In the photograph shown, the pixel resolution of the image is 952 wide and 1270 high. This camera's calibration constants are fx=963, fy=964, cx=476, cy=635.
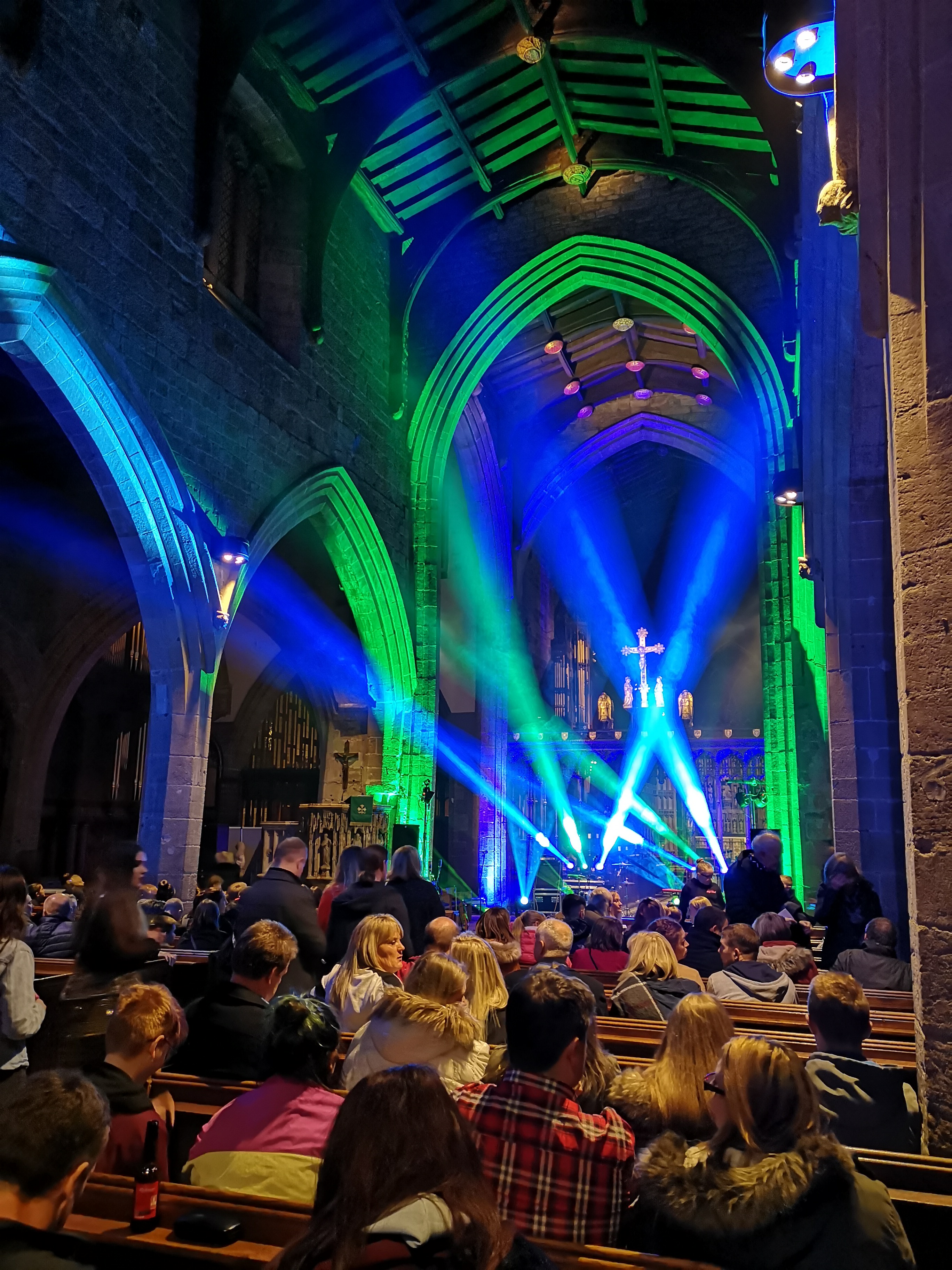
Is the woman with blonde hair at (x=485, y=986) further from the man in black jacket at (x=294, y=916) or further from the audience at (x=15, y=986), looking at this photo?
the audience at (x=15, y=986)

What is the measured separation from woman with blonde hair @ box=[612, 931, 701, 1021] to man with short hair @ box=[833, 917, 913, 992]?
3.70 feet

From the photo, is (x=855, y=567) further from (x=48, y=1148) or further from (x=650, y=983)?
(x=48, y=1148)

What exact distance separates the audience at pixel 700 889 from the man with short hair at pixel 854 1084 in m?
4.49

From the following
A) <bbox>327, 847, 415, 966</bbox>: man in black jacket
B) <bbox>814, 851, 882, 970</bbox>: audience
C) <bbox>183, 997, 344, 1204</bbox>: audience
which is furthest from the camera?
<bbox>814, 851, 882, 970</bbox>: audience

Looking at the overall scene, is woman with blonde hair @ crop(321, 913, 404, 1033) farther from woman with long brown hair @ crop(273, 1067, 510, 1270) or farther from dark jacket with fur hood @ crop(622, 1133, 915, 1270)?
woman with long brown hair @ crop(273, 1067, 510, 1270)

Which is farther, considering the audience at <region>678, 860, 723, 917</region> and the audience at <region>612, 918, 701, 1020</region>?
the audience at <region>678, 860, 723, 917</region>

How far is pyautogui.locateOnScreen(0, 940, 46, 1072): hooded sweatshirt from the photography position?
3.07 m

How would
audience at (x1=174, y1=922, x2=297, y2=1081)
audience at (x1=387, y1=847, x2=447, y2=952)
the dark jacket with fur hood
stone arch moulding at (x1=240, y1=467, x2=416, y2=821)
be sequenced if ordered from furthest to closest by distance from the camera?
stone arch moulding at (x1=240, y1=467, x2=416, y2=821) → audience at (x1=387, y1=847, x2=447, y2=952) → audience at (x1=174, y1=922, x2=297, y2=1081) → the dark jacket with fur hood

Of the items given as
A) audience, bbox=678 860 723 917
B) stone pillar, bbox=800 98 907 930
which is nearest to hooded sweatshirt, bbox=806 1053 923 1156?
stone pillar, bbox=800 98 907 930

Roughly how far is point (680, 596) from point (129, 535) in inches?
652

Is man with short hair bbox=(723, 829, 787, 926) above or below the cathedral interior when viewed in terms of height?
below

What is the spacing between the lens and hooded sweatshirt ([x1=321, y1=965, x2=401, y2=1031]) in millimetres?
3055

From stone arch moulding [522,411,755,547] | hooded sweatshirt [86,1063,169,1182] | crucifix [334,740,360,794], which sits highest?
stone arch moulding [522,411,755,547]

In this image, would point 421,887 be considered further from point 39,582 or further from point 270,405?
point 39,582
